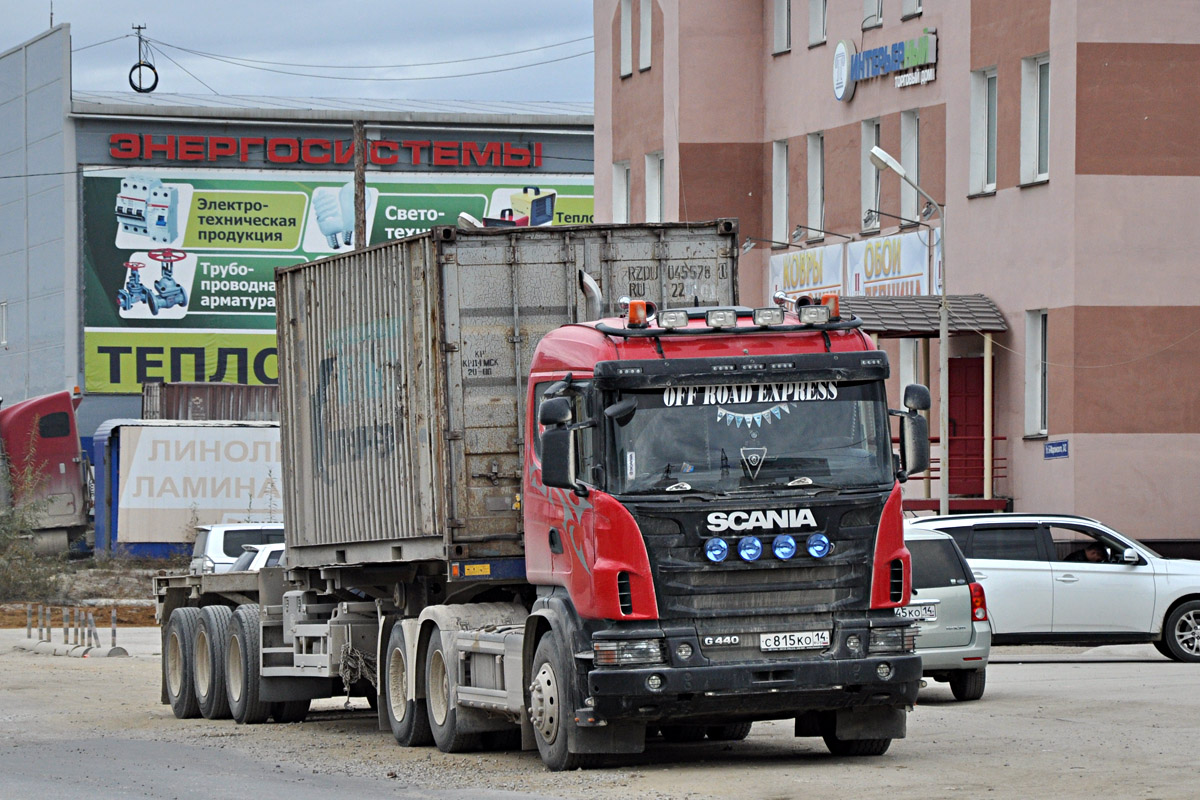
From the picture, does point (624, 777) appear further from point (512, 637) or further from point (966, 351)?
point (966, 351)

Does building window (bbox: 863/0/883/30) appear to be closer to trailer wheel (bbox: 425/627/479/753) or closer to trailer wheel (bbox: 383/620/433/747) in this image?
trailer wheel (bbox: 383/620/433/747)

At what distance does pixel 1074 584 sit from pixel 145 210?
168ft

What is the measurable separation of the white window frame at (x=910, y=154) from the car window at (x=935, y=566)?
19146 millimetres

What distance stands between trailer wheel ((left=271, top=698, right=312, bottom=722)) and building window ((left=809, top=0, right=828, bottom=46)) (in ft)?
80.3

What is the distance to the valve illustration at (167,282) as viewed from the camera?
7056cm

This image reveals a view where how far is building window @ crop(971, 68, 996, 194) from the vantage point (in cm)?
3628

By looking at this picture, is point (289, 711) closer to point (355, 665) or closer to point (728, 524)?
point (355, 665)

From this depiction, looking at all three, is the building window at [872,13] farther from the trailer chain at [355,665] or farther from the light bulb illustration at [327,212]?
the light bulb illustration at [327,212]

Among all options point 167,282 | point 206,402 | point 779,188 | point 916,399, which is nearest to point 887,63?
point 779,188

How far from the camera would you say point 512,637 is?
14.9m

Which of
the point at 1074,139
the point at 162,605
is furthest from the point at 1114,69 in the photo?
the point at 162,605

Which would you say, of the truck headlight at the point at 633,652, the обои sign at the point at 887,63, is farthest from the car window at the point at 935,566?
the обои sign at the point at 887,63

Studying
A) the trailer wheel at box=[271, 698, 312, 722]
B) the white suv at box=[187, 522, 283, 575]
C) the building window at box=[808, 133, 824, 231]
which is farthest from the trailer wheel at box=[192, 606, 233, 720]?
the building window at box=[808, 133, 824, 231]

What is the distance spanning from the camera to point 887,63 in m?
39.0
